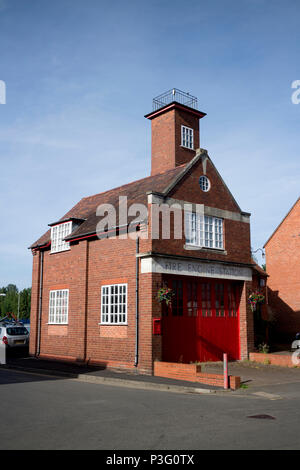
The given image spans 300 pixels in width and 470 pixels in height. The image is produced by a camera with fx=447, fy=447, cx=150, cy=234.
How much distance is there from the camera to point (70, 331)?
20.3m

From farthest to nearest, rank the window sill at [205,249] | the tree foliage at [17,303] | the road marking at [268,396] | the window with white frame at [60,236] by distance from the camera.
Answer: the tree foliage at [17,303] < the window with white frame at [60,236] < the window sill at [205,249] < the road marking at [268,396]

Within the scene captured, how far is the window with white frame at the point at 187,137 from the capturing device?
23091mm

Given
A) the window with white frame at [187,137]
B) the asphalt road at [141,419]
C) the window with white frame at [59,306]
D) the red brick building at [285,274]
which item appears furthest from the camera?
the red brick building at [285,274]

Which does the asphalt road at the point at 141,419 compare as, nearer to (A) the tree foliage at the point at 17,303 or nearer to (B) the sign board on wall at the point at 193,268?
(B) the sign board on wall at the point at 193,268

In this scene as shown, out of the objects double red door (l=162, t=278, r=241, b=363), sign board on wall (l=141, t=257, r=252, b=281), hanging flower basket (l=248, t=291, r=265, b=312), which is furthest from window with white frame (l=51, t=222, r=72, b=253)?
hanging flower basket (l=248, t=291, r=265, b=312)

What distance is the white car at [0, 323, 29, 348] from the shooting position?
24203 millimetres

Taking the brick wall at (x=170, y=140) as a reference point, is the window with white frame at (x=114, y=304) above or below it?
below

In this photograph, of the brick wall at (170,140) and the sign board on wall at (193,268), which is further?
the brick wall at (170,140)

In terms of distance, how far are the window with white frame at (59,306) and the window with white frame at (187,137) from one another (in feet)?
31.3

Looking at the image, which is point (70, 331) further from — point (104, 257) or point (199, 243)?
point (199, 243)

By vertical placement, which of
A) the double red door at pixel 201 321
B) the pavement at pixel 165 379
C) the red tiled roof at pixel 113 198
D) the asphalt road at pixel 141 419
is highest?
the red tiled roof at pixel 113 198

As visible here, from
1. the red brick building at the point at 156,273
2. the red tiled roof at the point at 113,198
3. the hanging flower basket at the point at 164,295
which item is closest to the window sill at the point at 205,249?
the red brick building at the point at 156,273

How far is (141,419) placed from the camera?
834 cm
